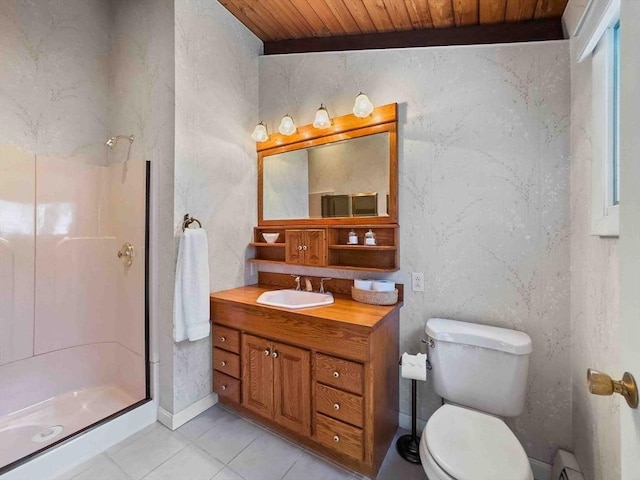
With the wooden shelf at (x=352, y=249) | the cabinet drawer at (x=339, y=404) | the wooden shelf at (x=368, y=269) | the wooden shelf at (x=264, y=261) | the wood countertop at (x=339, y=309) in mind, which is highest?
the wooden shelf at (x=352, y=249)

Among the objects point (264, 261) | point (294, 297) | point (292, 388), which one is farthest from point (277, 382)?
point (264, 261)

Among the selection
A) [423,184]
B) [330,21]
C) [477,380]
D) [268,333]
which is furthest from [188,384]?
[330,21]

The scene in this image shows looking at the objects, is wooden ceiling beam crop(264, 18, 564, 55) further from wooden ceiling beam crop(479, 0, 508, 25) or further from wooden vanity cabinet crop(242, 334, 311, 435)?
wooden vanity cabinet crop(242, 334, 311, 435)

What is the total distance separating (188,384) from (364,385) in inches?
47.9

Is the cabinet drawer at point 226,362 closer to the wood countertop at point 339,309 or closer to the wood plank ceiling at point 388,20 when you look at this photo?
the wood countertop at point 339,309

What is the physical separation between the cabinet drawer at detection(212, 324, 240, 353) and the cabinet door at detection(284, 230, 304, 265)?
2.03 ft

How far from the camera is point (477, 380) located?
1.41 m

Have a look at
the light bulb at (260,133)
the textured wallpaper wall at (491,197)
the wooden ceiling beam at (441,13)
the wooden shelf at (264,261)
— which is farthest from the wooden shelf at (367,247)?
the wooden ceiling beam at (441,13)

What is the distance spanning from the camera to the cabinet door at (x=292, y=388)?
1.58 meters

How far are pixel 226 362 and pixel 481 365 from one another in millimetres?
1534

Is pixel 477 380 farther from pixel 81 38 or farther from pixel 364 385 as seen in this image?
pixel 81 38

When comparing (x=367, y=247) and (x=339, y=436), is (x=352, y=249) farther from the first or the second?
(x=339, y=436)

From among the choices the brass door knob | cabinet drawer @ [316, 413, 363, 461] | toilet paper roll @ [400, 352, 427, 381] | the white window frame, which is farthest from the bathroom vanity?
the white window frame

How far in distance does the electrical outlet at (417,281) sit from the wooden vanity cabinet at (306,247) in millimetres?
582
